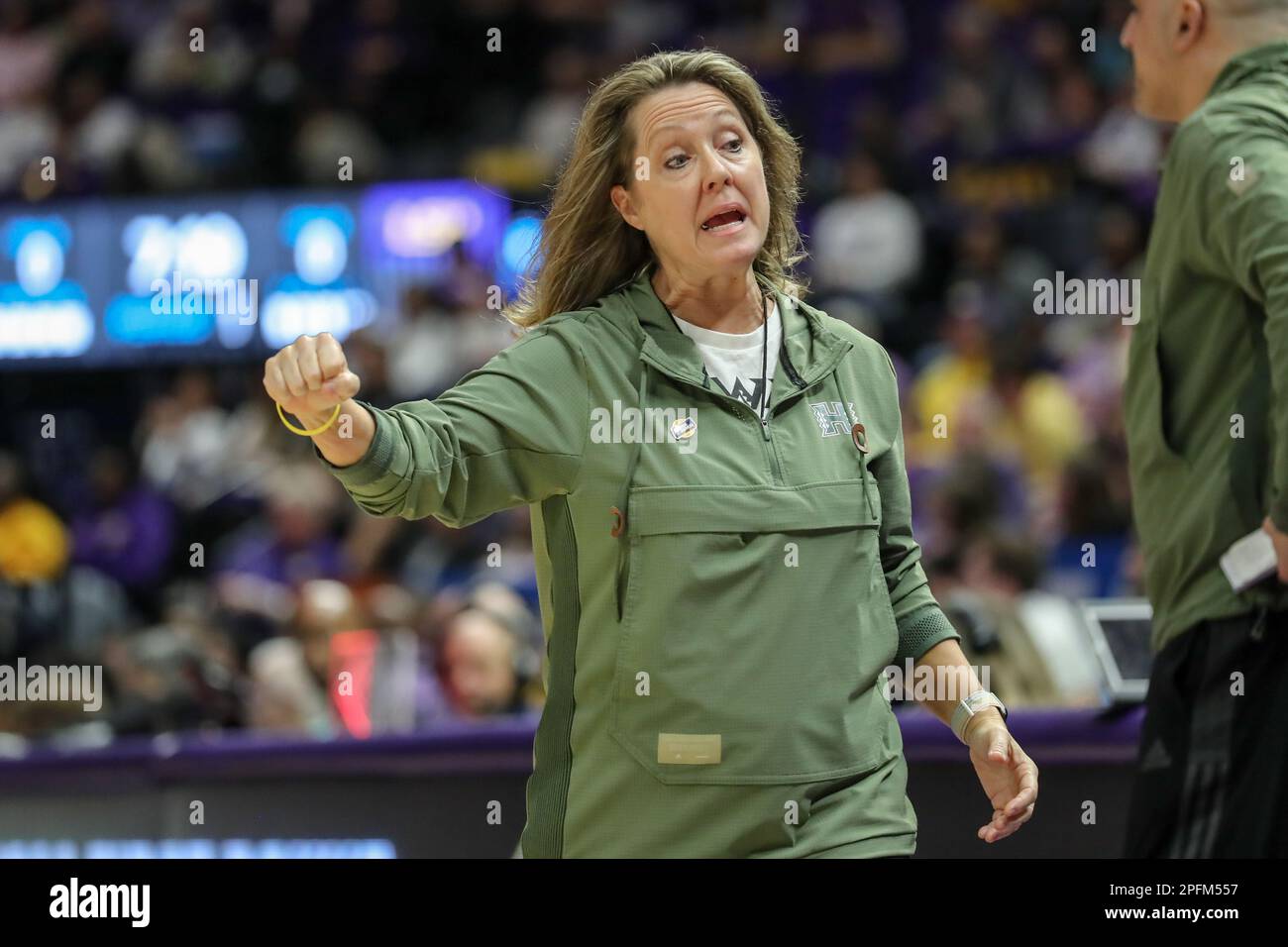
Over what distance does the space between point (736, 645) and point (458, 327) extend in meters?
5.22

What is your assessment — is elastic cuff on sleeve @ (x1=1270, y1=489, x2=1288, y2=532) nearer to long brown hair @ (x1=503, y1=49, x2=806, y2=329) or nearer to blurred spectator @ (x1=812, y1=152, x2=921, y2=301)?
long brown hair @ (x1=503, y1=49, x2=806, y2=329)

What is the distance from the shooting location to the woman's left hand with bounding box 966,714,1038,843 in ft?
7.90

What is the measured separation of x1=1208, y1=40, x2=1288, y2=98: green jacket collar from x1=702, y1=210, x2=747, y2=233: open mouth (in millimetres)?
675

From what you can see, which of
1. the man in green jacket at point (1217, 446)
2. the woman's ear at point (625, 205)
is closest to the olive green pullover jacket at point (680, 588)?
the woman's ear at point (625, 205)

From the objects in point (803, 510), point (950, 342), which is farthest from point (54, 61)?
point (803, 510)

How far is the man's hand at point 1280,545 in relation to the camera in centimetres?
209

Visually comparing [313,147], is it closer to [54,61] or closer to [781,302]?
[54,61]

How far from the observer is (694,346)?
2.48 m

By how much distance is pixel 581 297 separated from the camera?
2666 mm

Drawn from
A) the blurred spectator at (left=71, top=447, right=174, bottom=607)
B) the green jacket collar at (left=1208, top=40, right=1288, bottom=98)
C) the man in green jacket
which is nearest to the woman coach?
the man in green jacket

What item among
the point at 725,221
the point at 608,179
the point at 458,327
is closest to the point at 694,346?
the point at 725,221

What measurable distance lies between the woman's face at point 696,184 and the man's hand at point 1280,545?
0.82m
